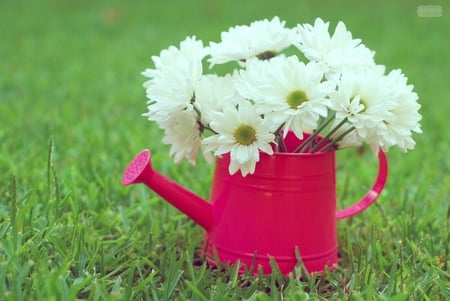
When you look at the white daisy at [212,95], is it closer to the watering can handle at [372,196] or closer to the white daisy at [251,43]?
the white daisy at [251,43]

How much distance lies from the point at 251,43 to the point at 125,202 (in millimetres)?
586

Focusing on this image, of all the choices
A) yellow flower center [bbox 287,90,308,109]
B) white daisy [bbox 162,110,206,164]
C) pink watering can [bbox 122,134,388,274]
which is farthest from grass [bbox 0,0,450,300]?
yellow flower center [bbox 287,90,308,109]

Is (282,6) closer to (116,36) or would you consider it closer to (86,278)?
(116,36)

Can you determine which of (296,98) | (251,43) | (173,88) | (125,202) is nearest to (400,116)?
(296,98)

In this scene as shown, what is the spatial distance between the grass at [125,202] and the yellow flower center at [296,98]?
301mm

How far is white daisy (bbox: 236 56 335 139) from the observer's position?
1.18 meters

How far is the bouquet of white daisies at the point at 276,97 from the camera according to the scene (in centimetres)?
119

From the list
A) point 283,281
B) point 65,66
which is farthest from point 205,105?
point 65,66

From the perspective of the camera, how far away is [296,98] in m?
1.19

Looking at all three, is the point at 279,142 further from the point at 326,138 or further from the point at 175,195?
the point at 175,195

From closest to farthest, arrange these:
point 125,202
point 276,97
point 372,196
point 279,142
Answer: point 276,97 < point 279,142 < point 372,196 < point 125,202

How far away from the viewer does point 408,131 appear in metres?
1.25

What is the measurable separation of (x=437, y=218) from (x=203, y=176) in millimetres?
636

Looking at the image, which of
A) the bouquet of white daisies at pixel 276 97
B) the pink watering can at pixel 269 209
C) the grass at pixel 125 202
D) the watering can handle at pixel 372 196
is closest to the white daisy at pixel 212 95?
the bouquet of white daisies at pixel 276 97
